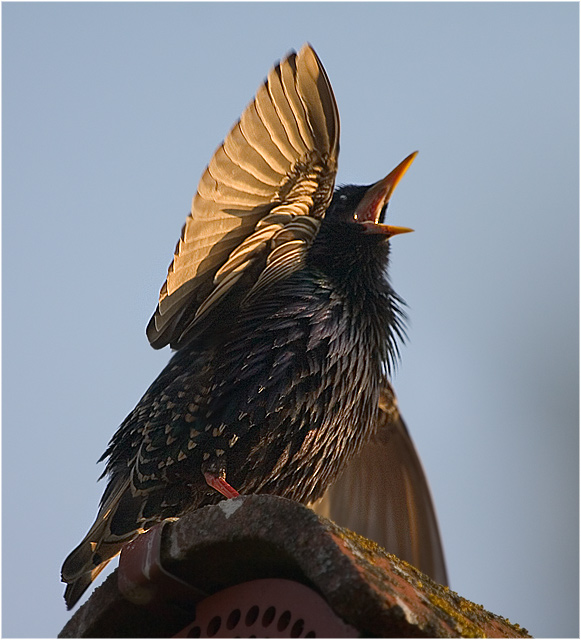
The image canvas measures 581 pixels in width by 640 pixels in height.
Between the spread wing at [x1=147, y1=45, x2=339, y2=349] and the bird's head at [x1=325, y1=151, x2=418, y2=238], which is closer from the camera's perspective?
the spread wing at [x1=147, y1=45, x2=339, y2=349]

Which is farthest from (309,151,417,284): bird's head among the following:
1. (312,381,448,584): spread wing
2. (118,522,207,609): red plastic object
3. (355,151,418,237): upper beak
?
(118,522,207,609): red plastic object

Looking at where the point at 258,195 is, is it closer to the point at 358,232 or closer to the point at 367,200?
the point at 358,232

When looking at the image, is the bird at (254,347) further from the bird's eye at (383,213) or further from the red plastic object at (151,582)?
the red plastic object at (151,582)

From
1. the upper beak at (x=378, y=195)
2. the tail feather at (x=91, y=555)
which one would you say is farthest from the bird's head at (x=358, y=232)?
the tail feather at (x=91, y=555)

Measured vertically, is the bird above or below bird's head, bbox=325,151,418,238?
below

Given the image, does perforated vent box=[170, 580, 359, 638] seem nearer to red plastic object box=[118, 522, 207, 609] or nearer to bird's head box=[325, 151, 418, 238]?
red plastic object box=[118, 522, 207, 609]

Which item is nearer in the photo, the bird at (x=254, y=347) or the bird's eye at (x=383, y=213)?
the bird at (x=254, y=347)
